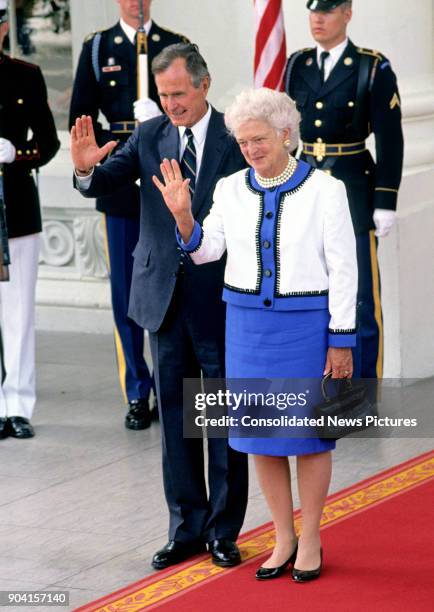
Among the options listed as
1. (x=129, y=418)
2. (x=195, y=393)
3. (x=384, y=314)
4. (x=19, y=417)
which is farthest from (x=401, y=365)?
(x=195, y=393)

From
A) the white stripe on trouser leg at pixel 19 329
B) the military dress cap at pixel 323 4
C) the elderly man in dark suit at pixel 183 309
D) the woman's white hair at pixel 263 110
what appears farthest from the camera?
the white stripe on trouser leg at pixel 19 329

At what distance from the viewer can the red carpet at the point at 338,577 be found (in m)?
4.21

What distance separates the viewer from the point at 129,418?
6449 mm

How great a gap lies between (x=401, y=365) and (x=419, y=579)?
2715 millimetres

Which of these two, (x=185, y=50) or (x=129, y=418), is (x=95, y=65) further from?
(x=185, y=50)

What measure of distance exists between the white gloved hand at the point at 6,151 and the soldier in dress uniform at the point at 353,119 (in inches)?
50.8

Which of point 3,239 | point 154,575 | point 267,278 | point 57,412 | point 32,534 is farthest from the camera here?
point 57,412

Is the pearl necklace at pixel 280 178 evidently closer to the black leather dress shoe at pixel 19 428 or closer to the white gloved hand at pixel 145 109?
the white gloved hand at pixel 145 109

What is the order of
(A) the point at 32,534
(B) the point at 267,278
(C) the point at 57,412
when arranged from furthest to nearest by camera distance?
(C) the point at 57,412
(A) the point at 32,534
(B) the point at 267,278

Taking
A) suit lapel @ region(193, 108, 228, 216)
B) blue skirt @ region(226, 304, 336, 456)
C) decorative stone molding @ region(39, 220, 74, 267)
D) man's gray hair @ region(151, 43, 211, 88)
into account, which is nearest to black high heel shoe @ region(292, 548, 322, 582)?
blue skirt @ region(226, 304, 336, 456)

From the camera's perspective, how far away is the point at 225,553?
4.56m

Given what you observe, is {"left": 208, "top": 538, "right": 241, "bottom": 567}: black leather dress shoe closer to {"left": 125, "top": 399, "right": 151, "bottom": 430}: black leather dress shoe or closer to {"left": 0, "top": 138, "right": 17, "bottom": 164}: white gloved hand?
{"left": 125, "top": 399, "right": 151, "bottom": 430}: black leather dress shoe

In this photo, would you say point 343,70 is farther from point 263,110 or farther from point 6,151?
point 263,110

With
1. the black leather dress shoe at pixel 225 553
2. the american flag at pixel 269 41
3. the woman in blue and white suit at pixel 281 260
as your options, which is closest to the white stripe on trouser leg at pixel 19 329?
the american flag at pixel 269 41
